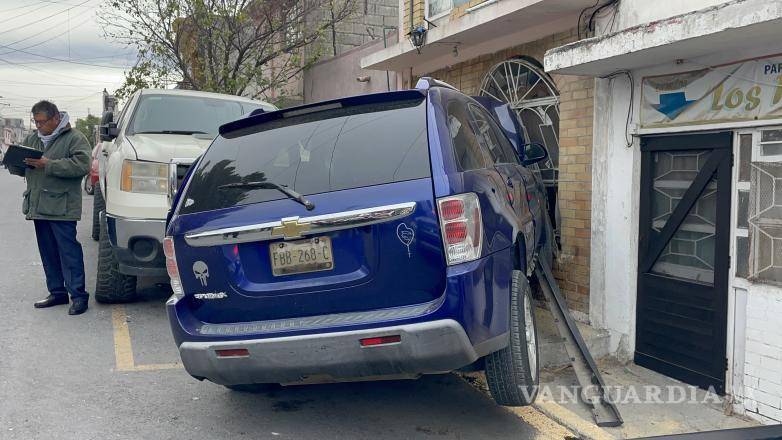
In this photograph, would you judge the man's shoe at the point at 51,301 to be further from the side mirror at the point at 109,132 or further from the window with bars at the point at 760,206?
the window with bars at the point at 760,206

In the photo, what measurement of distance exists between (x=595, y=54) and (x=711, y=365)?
2.53 metres

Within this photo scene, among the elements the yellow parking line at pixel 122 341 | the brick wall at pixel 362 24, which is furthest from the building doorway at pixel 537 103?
the brick wall at pixel 362 24

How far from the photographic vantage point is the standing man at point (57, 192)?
6031mm

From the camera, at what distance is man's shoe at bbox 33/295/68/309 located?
637 centimetres

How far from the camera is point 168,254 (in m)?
3.70

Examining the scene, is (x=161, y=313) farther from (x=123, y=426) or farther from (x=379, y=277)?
(x=379, y=277)

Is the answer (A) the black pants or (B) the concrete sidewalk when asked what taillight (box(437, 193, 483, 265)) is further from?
(A) the black pants

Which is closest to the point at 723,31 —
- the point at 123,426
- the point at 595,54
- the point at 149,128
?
the point at 595,54

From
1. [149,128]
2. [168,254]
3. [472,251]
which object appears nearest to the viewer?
[472,251]

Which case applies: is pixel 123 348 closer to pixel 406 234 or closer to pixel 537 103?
pixel 406 234

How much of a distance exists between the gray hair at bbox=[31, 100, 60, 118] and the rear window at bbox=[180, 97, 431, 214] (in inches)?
121

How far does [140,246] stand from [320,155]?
2.86 meters

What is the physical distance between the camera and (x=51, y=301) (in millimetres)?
6406

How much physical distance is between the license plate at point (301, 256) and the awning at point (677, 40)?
111 inches
